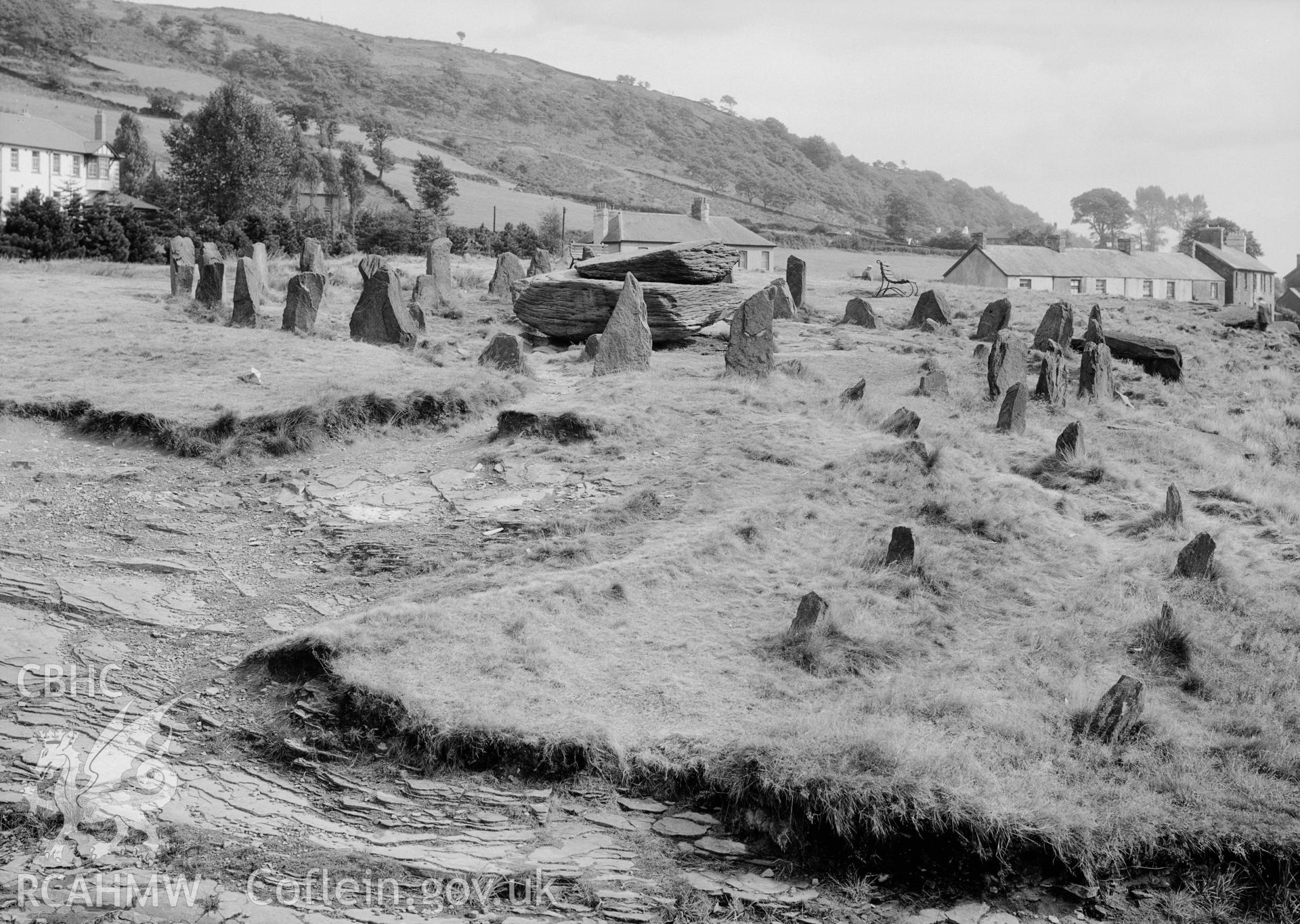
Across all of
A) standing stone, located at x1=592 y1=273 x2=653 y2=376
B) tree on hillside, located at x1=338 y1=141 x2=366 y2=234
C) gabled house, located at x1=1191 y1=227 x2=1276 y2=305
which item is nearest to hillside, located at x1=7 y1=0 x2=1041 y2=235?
tree on hillside, located at x1=338 y1=141 x2=366 y2=234

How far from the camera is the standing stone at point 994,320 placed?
981 inches

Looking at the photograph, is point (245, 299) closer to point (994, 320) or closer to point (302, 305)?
point (302, 305)

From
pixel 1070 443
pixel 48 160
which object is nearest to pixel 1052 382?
pixel 1070 443

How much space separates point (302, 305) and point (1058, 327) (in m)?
14.7

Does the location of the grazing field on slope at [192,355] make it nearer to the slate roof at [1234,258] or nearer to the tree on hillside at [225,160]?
the tree on hillside at [225,160]

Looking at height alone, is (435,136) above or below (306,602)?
above

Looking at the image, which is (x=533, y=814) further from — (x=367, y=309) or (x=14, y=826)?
(x=367, y=309)

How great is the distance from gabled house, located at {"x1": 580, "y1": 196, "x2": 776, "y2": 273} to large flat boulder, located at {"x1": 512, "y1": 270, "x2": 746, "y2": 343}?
33.9 meters

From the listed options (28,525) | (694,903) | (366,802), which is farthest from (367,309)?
(694,903)

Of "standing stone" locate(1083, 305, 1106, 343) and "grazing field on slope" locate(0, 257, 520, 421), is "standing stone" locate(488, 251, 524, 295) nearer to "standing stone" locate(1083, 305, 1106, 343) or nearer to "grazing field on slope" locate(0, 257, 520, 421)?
"grazing field on slope" locate(0, 257, 520, 421)

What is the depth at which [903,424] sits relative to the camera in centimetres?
1617

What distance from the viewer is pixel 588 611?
10953mm

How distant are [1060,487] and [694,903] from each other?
8908 millimetres

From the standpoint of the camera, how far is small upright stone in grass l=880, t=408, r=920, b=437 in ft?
52.6
